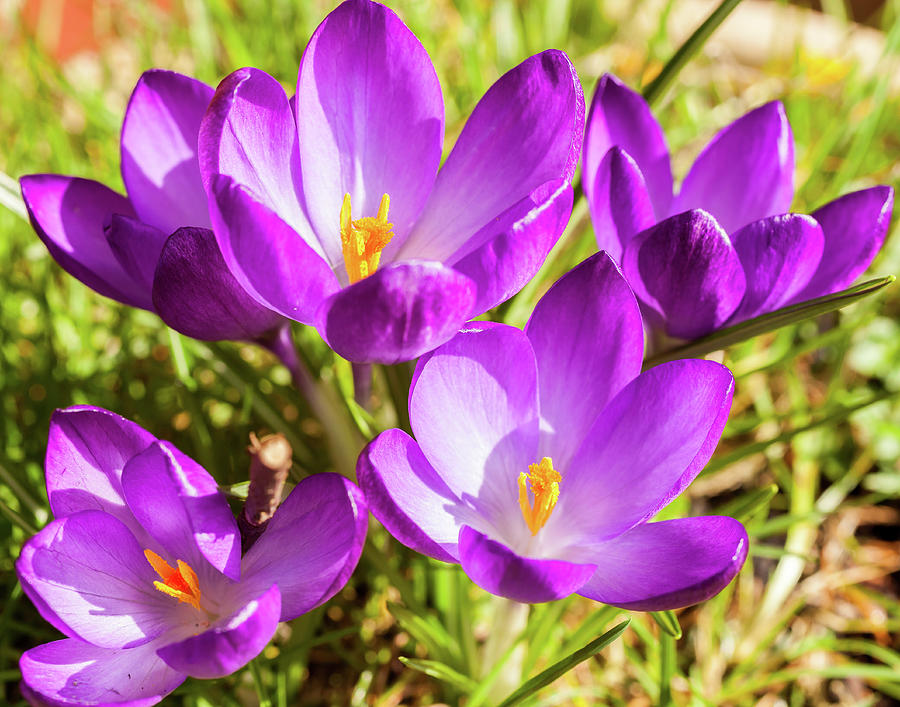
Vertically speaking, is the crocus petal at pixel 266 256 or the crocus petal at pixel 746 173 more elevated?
the crocus petal at pixel 266 256

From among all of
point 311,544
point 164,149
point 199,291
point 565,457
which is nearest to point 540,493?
point 565,457

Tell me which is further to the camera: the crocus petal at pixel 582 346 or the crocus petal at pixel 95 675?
the crocus petal at pixel 582 346

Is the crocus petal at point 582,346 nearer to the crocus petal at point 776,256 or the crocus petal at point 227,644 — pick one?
the crocus petal at point 776,256

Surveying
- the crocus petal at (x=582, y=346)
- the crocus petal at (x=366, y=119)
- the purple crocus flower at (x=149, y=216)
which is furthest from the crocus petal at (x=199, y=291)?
the crocus petal at (x=582, y=346)

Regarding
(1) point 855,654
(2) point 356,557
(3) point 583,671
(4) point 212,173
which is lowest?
(1) point 855,654

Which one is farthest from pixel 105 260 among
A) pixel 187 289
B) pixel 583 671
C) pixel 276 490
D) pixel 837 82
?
pixel 837 82

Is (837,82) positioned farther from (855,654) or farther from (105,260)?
(105,260)
